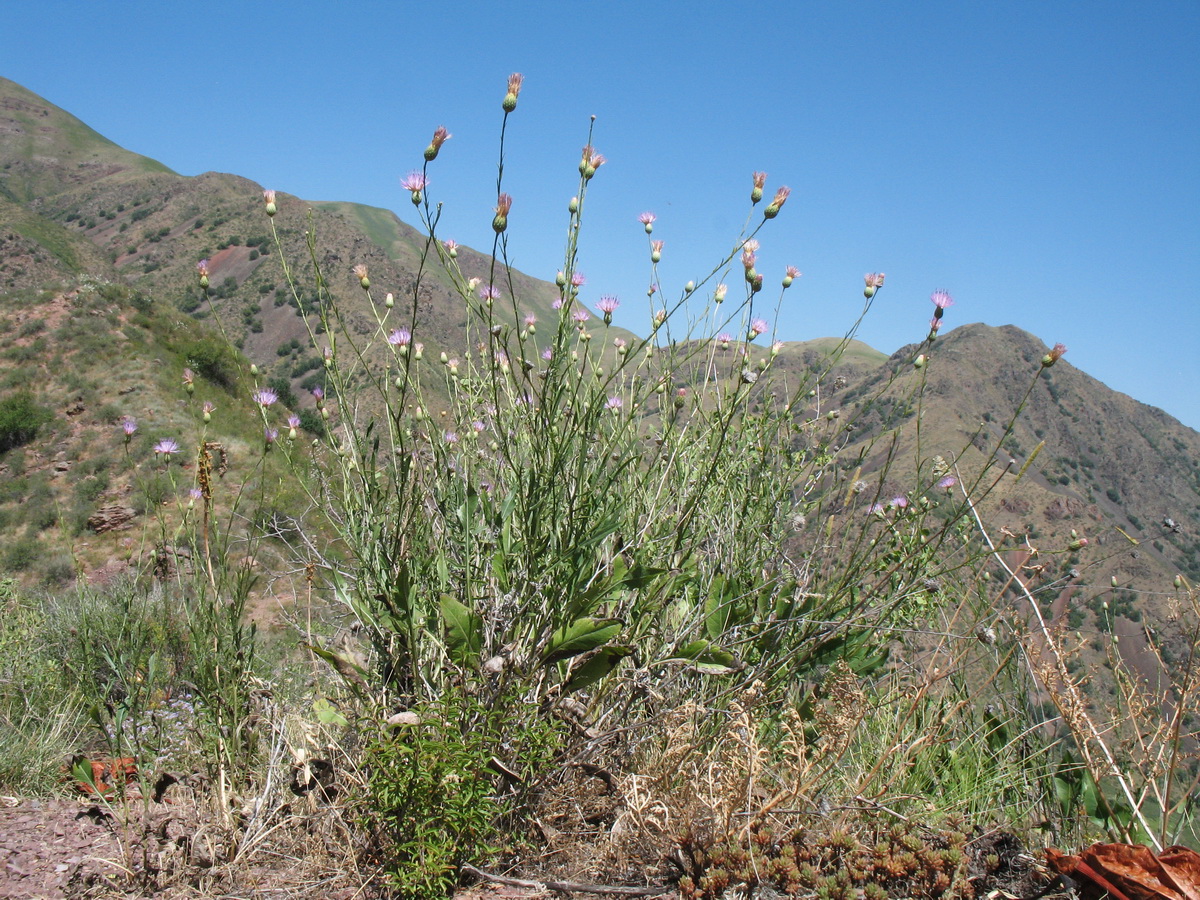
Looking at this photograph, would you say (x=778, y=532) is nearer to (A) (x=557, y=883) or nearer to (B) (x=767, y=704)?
(B) (x=767, y=704)

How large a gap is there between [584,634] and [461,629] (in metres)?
0.35

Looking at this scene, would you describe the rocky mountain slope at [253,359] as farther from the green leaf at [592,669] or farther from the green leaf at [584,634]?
the green leaf at [592,669]

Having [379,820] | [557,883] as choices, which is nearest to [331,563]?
[379,820]

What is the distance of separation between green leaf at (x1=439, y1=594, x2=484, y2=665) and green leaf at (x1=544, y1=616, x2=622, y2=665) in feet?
0.76

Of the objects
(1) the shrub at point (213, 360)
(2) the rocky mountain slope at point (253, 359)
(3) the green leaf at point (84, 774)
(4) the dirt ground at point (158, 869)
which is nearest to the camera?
(4) the dirt ground at point (158, 869)

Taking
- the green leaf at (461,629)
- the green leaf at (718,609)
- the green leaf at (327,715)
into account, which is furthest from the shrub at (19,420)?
the green leaf at (718,609)

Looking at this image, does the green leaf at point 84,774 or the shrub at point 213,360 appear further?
the shrub at point 213,360

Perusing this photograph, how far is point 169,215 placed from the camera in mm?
63062

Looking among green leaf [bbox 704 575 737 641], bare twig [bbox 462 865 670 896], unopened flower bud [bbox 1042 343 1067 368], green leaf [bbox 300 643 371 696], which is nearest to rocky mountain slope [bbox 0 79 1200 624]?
unopened flower bud [bbox 1042 343 1067 368]

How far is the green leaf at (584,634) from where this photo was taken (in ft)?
6.29

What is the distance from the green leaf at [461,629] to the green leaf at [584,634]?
23 cm

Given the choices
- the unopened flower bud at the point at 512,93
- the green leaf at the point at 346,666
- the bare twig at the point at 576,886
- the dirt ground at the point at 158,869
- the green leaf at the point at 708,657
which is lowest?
the dirt ground at the point at 158,869

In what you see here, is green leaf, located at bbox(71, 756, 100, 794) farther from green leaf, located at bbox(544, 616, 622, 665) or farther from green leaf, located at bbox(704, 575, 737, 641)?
green leaf, located at bbox(704, 575, 737, 641)

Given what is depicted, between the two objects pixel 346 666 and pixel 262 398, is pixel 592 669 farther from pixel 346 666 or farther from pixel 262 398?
pixel 262 398
